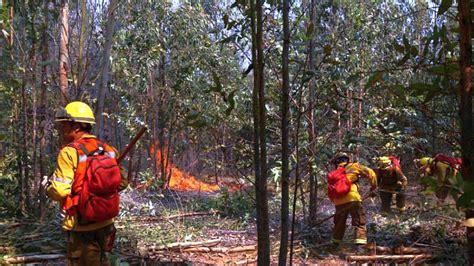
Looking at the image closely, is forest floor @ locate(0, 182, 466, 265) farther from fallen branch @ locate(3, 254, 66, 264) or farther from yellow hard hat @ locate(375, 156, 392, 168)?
yellow hard hat @ locate(375, 156, 392, 168)

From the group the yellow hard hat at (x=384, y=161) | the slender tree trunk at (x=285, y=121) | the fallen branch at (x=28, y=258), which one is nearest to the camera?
the slender tree trunk at (x=285, y=121)

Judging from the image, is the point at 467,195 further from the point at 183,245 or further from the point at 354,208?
the point at 354,208

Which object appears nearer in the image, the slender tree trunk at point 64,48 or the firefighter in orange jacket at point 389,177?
the slender tree trunk at point 64,48

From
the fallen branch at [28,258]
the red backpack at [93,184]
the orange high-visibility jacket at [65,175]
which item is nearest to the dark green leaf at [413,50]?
the red backpack at [93,184]

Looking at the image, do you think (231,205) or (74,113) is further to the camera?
(231,205)

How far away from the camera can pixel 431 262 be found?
6.86 meters

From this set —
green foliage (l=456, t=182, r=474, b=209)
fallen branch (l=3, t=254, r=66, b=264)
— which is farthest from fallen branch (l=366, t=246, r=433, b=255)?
green foliage (l=456, t=182, r=474, b=209)

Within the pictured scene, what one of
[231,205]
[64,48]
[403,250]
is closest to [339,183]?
[403,250]

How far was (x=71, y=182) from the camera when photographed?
3.55m

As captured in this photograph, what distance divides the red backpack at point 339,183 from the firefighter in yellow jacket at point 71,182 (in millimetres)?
4460

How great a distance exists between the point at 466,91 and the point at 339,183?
6132mm

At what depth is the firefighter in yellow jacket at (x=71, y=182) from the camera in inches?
140

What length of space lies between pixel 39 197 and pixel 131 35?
8108mm

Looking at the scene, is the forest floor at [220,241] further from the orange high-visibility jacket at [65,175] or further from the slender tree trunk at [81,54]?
the orange high-visibility jacket at [65,175]
